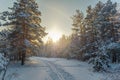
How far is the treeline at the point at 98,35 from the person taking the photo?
91.3ft

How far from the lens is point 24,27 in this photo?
Result: 102 ft

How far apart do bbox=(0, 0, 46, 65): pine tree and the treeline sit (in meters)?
9.84

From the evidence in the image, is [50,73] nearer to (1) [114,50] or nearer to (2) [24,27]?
(2) [24,27]

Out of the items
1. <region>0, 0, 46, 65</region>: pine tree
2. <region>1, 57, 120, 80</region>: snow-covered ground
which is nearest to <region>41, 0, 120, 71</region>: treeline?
<region>1, 57, 120, 80</region>: snow-covered ground

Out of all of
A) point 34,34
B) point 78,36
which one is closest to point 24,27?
point 34,34

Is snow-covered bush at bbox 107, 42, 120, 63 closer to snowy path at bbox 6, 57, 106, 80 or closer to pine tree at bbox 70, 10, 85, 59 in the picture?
snowy path at bbox 6, 57, 106, 80

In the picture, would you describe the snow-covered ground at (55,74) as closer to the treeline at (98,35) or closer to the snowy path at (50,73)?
the snowy path at (50,73)

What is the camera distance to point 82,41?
46219 millimetres

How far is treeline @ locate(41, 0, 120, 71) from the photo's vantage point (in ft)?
91.3

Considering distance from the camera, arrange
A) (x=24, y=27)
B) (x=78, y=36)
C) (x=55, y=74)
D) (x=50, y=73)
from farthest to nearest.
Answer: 1. (x=78, y=36)
2. (x=24, y=27)
3. (x=50, y=73)
4. (x=55, y=74)

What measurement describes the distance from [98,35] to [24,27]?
16.4 metres

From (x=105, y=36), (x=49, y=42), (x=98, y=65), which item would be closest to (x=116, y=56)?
(x=105, y=36)

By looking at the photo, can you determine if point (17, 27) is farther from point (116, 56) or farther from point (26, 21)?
point (116, 56)

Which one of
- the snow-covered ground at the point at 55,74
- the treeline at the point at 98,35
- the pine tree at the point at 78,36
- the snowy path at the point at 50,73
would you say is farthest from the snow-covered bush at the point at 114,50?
the pine tree at the point at 78,36
